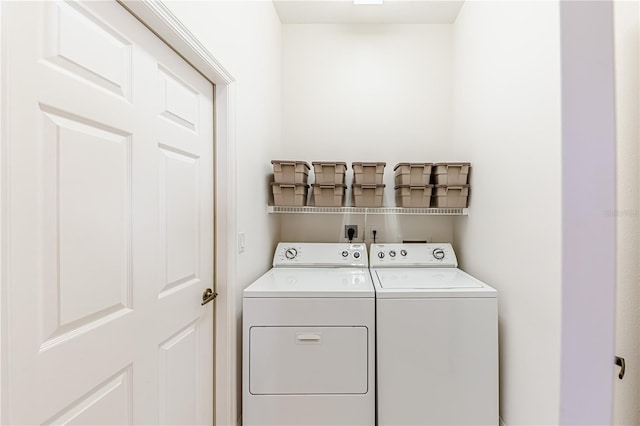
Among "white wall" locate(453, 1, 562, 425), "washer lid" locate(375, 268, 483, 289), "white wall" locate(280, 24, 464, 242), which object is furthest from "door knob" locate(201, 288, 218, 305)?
"white wall" locate(453, 1, 562, 425)

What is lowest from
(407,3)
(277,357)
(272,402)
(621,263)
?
(272,402)

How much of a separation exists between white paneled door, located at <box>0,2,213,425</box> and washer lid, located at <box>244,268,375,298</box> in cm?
43

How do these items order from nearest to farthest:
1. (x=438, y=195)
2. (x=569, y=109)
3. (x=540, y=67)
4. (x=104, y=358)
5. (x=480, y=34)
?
(x=569, y=109)
(x=104, y=358)
(x=540, y=67)
(x=480, y=34)
(x=438, y=195)

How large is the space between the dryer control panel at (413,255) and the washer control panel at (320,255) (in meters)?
0.10

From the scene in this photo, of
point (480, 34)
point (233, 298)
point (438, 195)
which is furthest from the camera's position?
point (438, 195)

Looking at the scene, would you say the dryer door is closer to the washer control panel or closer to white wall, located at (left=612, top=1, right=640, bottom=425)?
the washer control panel

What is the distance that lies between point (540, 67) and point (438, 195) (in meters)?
0.97

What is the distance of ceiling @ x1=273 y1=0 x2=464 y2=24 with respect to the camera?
220 cm

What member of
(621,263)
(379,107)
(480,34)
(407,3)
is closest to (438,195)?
(379,107)

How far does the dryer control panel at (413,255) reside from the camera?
2.16m

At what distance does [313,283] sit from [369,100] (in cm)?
160

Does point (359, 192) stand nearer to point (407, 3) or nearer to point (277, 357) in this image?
point (277, 357)

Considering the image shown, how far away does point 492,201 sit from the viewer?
172cm

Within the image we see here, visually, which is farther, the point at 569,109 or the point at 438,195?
the point at 438,195
